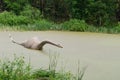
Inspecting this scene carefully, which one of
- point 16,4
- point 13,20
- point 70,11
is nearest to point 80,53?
point 13,20

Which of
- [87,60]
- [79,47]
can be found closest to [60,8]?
[79,47]

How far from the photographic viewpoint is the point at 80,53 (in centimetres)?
654

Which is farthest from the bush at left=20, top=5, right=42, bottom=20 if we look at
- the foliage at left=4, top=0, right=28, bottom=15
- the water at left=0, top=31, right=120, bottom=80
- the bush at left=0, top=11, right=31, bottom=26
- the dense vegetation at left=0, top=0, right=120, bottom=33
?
the water at left=0, top=31, right=120, bottom=80

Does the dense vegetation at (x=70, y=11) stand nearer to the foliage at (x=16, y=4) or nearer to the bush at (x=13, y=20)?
the foliage at (x=16, y=4)

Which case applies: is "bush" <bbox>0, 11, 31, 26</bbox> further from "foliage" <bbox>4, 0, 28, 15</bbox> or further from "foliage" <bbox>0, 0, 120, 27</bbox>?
"foliage" <bbox>4, 0, 28, 15</bbox>

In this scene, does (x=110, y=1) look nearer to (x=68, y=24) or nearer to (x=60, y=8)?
(x=60, y=8)

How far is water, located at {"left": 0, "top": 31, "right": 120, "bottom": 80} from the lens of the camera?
5.07 meters

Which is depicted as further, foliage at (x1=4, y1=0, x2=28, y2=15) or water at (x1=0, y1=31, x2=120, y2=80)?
foliage at (x1=4, y1=0, x2=28, y2=15)

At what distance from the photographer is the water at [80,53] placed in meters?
5.07

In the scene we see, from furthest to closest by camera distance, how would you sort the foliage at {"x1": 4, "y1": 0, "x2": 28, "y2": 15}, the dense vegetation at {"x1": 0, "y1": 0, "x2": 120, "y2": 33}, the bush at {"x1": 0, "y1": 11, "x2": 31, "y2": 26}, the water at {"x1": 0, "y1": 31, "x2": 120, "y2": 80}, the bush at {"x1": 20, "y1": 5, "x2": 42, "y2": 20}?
the foliage at {"x1": 4, "y1": 0, "x2": 28, "y2": 15}, the dense vegetation at {"x1": 0, "y1": 0, "x2": 120, "y2": 33}, the bush at {"x1": 20, "y1": 5, "x2": 42, "y2": 20}, the bush at {"x1": 0, "y1": 11, "x2": 31, "y2": 26}, the water at {"x1": 0, "y1": 31, "x2": 120, "y2": 80}

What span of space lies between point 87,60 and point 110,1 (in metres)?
7.06

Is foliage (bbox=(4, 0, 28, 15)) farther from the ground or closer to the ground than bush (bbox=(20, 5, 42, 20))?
farther from the ground

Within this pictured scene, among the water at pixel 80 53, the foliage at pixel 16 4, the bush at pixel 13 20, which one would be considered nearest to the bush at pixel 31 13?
the foliage at pixel 16 4

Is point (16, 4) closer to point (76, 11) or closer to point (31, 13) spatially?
point (31, 13)
